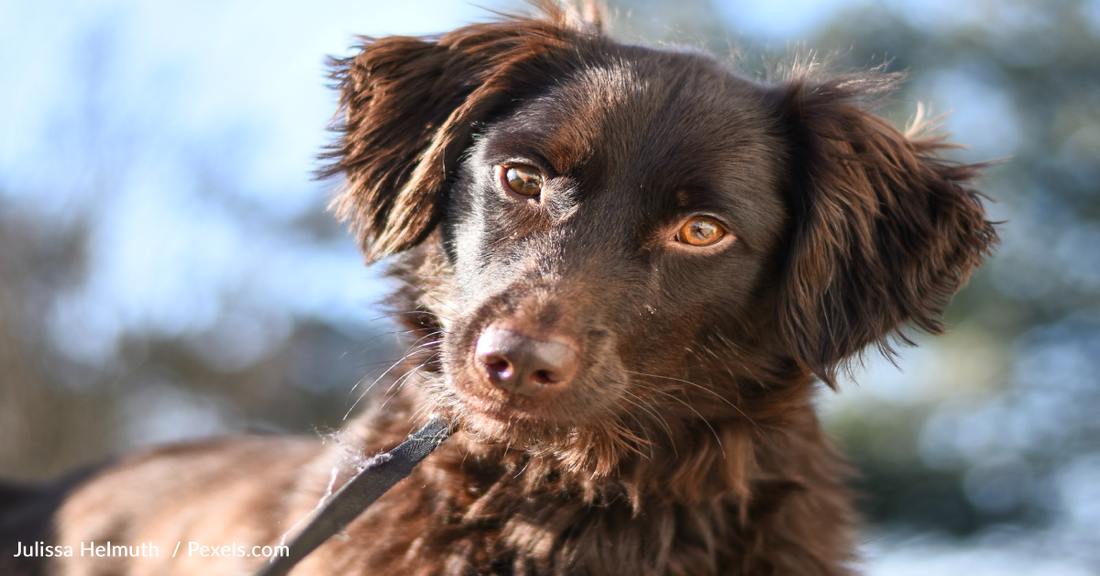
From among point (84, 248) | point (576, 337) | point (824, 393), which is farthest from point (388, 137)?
point (84, 248)

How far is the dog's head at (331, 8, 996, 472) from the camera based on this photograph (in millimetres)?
2160

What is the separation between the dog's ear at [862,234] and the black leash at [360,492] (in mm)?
1200

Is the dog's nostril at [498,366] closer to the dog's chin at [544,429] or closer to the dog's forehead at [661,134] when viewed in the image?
the dog's chin at [544,429]

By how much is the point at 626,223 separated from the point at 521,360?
628 mm

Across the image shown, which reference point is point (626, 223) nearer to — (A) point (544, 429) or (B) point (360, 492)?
(A) point (544, 429)

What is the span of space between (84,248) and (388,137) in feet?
30.9

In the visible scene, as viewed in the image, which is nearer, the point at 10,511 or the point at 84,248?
the point at 10,511

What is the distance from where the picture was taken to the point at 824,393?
2885 millimetres

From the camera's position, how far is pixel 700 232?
2.36 meters

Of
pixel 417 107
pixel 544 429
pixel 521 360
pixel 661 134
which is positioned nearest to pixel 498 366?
pixel 521 360

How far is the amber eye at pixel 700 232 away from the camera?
2346 mm

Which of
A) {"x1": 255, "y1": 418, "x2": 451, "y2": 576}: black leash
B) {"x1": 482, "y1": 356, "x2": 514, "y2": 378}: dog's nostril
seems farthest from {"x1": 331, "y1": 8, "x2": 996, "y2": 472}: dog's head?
{"x1": 255, "y1": 418, "x2": 451, "y2": 576}: black leash

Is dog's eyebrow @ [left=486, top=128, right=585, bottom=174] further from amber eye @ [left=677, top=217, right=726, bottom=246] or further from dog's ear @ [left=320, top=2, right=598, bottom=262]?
amber eye @ [left=677, top=217, right=726, bottom=246]

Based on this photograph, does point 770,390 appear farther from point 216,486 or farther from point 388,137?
point 216,486
